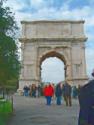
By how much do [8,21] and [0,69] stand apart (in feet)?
5.52

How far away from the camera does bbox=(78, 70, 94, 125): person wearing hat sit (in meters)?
4.63

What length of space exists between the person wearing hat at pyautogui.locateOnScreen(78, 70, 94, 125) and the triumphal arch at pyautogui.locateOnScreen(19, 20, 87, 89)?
131 ft

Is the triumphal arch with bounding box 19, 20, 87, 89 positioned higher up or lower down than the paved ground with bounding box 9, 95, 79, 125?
higher up

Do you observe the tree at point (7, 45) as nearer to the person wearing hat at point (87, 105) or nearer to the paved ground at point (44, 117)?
the paved ground at point (44, 117)

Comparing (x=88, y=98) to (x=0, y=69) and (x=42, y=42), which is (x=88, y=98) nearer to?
(x=0, y=69)

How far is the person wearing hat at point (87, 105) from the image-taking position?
182 inches

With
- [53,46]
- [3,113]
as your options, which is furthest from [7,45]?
[53,46]

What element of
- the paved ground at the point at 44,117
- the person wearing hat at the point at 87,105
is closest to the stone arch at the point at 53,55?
the paved ground at the point at 44,117

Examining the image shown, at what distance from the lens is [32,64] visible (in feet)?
151

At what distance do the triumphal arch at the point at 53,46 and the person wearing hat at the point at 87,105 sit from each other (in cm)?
4001

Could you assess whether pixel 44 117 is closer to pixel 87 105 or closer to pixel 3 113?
pixel 3 113

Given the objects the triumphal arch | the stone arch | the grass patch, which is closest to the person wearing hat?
the grass patch

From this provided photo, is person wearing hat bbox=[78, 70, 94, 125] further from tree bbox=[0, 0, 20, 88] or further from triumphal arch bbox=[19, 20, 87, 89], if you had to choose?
triumphal arch bbox=[19, 20, 87, 89]

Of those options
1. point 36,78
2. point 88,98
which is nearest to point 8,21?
point 88,98
